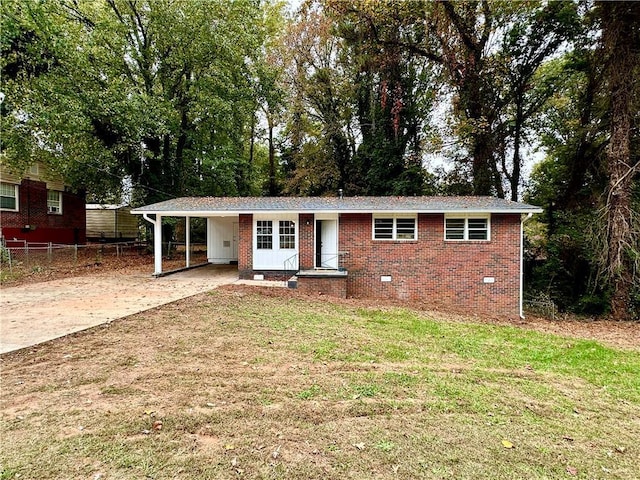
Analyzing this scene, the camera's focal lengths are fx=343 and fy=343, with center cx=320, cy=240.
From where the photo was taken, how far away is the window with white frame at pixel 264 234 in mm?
12578

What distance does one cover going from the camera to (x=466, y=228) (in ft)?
36.9

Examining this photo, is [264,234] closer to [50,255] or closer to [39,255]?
[50,255]

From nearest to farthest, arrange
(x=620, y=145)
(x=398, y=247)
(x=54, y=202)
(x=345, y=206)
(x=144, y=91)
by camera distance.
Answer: (x=620, y=145) < (x=398, y=247) < (x=345, y=206) < (x=144, y=91) < (x=54, y=202)

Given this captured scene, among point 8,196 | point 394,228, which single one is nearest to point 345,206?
point 394,228

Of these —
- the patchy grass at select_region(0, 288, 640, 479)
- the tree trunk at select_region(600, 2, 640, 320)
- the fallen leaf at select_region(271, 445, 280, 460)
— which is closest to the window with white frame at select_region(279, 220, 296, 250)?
the patchy grass at select_region(0, 288, 640, 479)

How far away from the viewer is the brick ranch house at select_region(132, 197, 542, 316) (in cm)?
1102

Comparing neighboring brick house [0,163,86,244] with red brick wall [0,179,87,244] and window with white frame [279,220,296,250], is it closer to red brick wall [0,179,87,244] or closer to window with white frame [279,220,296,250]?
red brick wall [0,179,87,244]

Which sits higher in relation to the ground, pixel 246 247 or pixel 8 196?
pixel 8 196

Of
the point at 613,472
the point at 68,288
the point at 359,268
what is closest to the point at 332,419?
the point at 613,472

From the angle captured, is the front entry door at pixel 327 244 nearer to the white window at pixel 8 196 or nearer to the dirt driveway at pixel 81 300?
the dirt driveway at pixel 81 300

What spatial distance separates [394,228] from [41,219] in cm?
1903

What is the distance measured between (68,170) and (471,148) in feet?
67.2

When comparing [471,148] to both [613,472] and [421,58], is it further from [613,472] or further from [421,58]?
[613,472]

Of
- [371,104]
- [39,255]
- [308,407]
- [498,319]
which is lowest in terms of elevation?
[498,319]
